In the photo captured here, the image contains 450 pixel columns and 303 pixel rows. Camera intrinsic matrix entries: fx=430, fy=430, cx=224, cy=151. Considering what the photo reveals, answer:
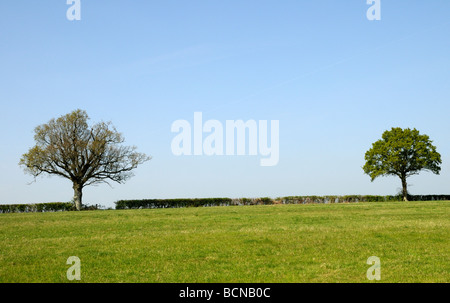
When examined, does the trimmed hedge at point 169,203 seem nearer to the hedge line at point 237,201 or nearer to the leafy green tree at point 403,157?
the hedge line at point 237,201

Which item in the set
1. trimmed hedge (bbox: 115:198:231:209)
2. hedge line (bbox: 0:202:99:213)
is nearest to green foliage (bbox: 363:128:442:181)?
trimmed hedge (bbox: 115:198:231:209)

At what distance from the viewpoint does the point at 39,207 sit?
2798 inches

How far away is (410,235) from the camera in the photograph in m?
25.0

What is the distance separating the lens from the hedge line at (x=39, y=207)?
6938 centimetres

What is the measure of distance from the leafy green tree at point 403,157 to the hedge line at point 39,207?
55.7m

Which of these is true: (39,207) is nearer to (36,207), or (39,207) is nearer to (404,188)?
(36,207)

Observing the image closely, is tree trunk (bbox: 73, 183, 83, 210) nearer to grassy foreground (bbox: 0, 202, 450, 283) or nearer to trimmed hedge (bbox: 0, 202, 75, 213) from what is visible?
trimmed hedge (bbox: 0, 202, 75, 213)

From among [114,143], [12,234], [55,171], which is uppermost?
[114,143]

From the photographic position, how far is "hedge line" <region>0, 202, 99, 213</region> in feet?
228

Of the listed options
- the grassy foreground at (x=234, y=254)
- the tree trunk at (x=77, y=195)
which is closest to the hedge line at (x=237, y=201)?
the tree trunk at (x=77, y=195)

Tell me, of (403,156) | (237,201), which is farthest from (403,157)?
(237,201)
